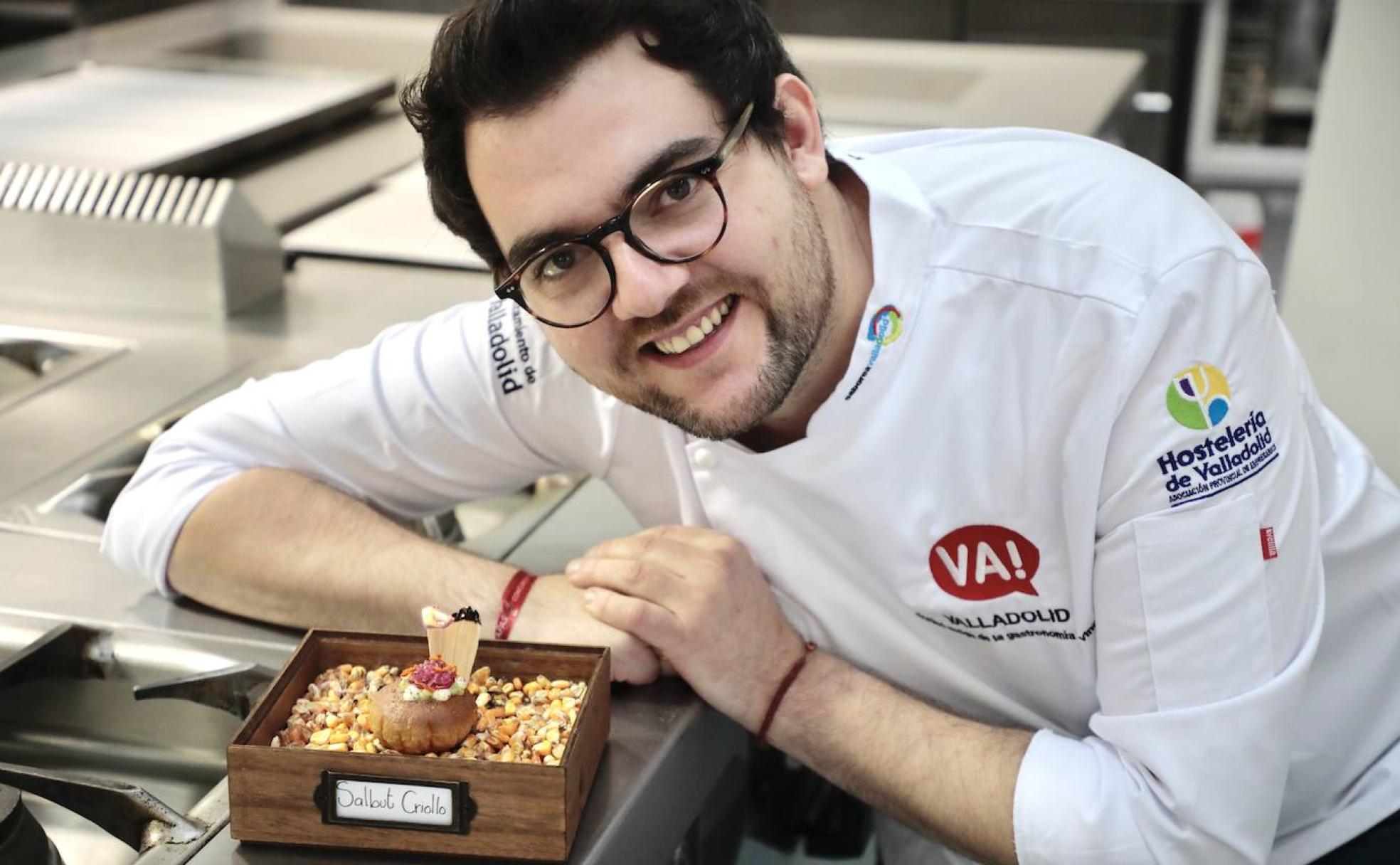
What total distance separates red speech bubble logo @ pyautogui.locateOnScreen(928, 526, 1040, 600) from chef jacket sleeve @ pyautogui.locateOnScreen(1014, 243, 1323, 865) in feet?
0.28

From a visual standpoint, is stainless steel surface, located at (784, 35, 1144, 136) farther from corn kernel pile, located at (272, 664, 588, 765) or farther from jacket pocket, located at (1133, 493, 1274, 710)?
corn kernel pile, located at (272, 664, 588, 765)

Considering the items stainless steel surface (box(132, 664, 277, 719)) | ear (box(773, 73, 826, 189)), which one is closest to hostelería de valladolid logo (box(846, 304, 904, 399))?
ear (box(773, 73, 826, 189))

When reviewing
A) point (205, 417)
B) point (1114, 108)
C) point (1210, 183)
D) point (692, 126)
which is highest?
point (692, 126)

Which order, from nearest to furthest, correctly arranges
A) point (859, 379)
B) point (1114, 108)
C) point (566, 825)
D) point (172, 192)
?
point (566, 825)
point (859, 379)
point (172, 192)
point (1114, 108)

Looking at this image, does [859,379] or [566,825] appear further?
[859,379]

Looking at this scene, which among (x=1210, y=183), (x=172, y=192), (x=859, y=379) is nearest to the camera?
(x=859, y=379)

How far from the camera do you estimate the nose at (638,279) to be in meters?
1.13

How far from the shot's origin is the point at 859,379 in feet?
4.07

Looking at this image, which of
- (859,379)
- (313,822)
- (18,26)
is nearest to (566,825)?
(313,822)

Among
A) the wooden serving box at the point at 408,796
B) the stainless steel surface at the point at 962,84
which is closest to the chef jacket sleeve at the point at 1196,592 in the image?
the wooden serving box at the point at 408,796

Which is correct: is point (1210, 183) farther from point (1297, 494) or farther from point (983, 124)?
point (1297, 494)

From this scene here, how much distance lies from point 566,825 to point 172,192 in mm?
1276

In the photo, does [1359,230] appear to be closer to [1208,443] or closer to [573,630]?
[1208,443]

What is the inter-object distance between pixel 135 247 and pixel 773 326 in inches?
43.2
